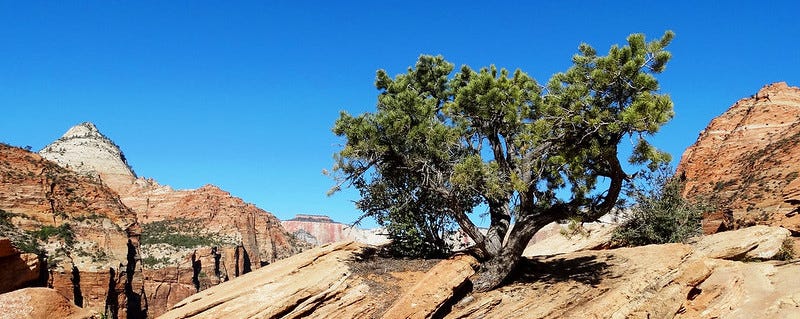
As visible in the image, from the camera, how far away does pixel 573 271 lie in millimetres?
17766

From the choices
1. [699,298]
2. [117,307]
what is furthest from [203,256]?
[699,298]

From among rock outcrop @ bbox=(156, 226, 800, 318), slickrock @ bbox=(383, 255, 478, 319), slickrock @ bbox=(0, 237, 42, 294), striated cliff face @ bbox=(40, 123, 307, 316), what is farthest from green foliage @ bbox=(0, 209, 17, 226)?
slickrock @ bbox=(383, 255, 478, 319)

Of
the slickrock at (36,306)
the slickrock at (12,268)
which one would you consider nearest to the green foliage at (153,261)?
the slickrock at (12,268)

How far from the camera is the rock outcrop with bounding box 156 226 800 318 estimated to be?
14664mm

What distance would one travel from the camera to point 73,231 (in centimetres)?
7381

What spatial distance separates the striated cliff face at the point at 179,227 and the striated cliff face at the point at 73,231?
1324cm

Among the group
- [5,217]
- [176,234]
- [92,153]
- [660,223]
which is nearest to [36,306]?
[660,223]

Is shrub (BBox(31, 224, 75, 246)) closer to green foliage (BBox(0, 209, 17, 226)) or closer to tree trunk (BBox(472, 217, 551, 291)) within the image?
green foliage (BBox(0, 209, 17, 226))

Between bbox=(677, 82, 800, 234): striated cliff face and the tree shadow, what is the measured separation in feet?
65.9

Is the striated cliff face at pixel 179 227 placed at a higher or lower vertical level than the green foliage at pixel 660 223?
higher

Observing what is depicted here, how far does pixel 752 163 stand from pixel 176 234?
115 metres

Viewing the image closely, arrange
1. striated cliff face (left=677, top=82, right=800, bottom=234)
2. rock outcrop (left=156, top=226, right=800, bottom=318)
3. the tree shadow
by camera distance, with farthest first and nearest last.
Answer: striated cliff face (left=677, top=82, right=800, bottom=234)
the tree shadow
rock outcrop (left=156, top=226, right=800, bottom=318)

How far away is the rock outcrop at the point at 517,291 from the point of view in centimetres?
1466

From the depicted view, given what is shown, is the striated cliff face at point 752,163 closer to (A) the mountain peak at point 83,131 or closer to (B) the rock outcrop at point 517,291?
(B) the rock outcrop at point 517,291
